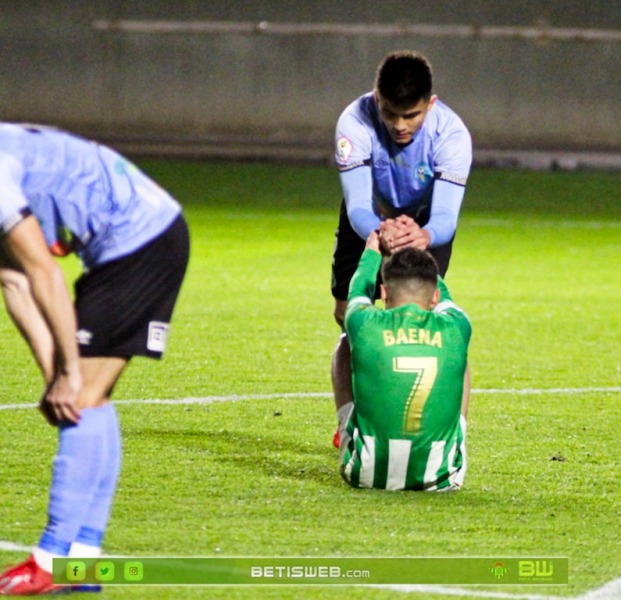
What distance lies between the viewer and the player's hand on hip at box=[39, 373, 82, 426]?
396 centimetres

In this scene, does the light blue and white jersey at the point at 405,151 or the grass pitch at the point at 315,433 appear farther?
the light blue and white jersey at the point at 405,151

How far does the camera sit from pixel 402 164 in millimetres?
5949

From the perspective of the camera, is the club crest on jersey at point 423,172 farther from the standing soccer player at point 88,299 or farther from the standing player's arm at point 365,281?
the standing soccer player at point 88,299

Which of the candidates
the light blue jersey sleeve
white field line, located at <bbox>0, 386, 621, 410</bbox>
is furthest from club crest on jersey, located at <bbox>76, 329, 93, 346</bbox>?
white field line, located at <bbox>0, 386, 621, 410</bbox>

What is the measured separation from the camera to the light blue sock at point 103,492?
4.18 m

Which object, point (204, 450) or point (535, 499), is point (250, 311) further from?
point (535, 499)

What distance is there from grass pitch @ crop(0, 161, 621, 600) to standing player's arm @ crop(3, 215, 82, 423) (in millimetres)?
725

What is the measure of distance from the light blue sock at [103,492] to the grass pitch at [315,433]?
194 millimetres

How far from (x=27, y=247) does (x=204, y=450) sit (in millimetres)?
2537

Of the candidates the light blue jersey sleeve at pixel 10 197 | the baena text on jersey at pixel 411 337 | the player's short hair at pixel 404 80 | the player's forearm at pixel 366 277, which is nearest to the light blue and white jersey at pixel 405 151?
the player's short hair at pixel 404 80

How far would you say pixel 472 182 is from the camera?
20.2 metres

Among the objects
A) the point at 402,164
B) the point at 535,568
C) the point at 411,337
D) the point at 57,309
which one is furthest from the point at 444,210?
the point at 57,309

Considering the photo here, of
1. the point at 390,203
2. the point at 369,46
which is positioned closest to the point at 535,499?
A: the point at 390,203

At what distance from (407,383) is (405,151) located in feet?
3.71
